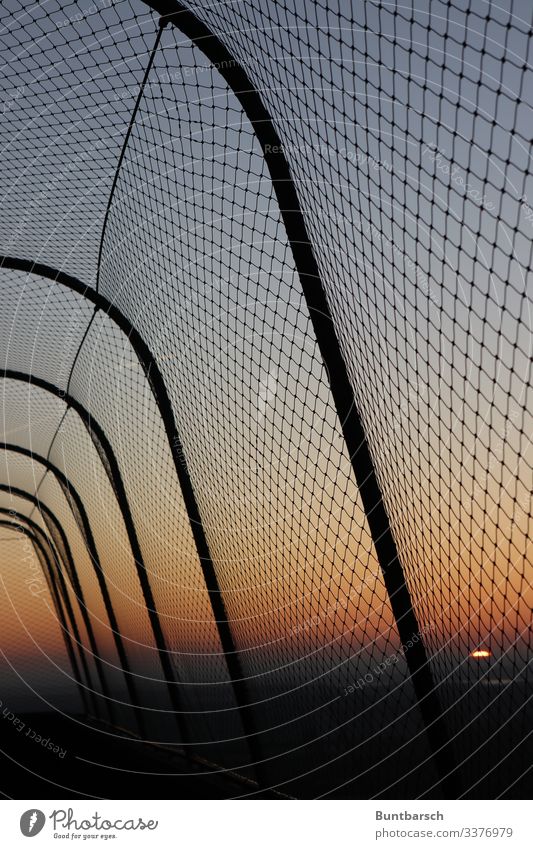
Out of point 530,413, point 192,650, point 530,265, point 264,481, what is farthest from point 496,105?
point 192,650

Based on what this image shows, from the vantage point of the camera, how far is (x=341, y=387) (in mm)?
3133

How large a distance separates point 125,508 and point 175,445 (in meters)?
2.31

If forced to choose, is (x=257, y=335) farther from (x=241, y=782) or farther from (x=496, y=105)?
(x=241, y=782)

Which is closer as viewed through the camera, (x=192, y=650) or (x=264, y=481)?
(x=264, y=481)

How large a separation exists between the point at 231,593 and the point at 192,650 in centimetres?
208

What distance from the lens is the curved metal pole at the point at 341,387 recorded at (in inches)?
118

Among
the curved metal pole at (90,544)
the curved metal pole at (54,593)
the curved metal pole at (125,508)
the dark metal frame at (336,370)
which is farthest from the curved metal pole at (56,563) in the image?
the dark metal frame at (336,370)

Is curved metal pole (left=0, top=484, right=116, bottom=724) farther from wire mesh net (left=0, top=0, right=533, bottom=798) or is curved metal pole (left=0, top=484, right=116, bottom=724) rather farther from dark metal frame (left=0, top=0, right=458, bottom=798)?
dark metal frame (left=0, top=0, right=458, bottom=798)

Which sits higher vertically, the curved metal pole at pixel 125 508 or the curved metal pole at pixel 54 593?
the curved metal pole at pixel 54 593

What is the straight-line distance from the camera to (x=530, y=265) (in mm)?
2348

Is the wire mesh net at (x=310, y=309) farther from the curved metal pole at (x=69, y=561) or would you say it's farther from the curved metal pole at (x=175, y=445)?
the curved metal pole at (x=69, y=561)
